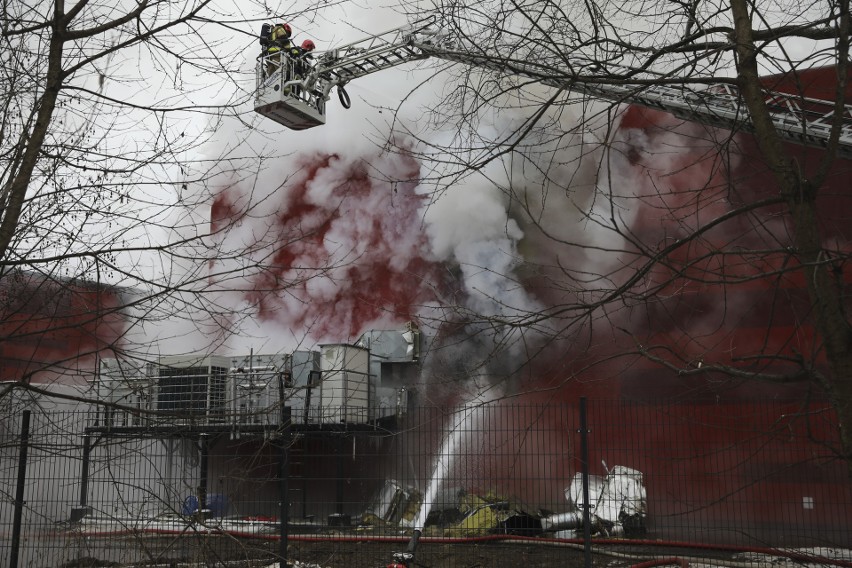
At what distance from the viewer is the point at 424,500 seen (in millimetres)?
13039

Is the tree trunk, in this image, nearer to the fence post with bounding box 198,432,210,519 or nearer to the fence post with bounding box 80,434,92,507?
the fence post with bounding box 198,432,210,519

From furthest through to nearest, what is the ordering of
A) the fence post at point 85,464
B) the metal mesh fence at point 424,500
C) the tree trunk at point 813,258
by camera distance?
the metal mesh fence at point 424,500 < the fence post at point 85,464 < the tree trunk at point 813,258

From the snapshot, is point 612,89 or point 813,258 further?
point 612,89

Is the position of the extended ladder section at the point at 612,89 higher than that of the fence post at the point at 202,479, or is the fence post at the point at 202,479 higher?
the extended ladder section at the point at 612,89

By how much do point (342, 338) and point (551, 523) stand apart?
918 cm

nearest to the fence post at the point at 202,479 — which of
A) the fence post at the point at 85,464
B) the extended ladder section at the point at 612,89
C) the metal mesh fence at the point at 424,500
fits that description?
the metal mesh fence at the point at 424,500

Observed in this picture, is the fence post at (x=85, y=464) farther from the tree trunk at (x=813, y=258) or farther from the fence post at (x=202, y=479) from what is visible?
the tree trunk at (x=813, y=258)

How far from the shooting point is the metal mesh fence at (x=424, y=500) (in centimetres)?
717

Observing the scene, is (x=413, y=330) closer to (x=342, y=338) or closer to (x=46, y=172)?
(x=342, y=338)

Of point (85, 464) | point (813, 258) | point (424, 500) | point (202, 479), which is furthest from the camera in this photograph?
point (424, 500)

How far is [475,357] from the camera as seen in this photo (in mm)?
17688

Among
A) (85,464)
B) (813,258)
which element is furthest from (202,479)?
(813,258)

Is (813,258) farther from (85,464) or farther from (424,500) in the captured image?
(424,500)

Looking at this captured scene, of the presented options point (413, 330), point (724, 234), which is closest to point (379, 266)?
point (413, 330)
